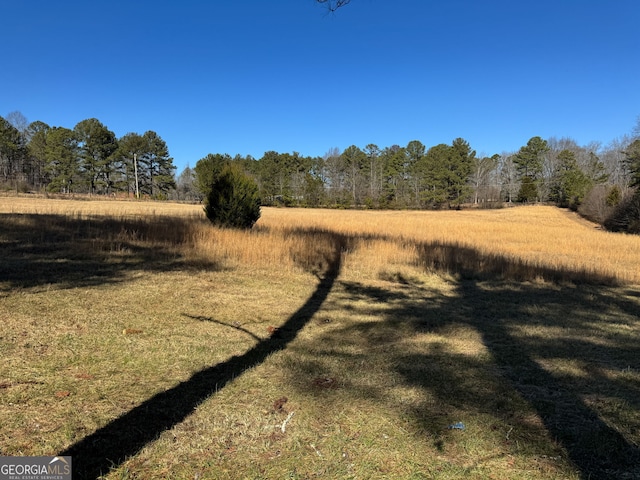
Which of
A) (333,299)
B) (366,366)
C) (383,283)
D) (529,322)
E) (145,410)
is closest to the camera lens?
(145,410)

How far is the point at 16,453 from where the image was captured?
7.59ft

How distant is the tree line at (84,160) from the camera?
5862 cm

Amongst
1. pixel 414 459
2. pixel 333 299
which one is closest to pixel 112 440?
pixel 414 459

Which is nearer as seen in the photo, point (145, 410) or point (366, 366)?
point (145, 410)

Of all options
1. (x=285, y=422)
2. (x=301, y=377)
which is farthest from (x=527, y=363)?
(x=285, y=422)

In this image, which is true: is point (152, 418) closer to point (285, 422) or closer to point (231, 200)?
point (285, 422)

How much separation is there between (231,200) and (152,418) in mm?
12773

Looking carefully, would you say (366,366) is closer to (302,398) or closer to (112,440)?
(302,398)

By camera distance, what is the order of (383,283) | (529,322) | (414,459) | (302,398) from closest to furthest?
(414,459) < (302,398) < (529,322) < (383,283)

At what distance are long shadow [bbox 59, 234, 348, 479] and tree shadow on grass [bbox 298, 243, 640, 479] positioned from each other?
1.24 m

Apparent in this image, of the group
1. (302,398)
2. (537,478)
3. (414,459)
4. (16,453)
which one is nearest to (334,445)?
(414,459)

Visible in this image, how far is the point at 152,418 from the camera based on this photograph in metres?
2.80

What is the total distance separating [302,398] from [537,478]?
1688 millimetres

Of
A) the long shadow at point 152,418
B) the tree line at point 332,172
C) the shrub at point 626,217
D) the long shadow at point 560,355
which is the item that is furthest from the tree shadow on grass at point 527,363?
the tree line at point 332,172
